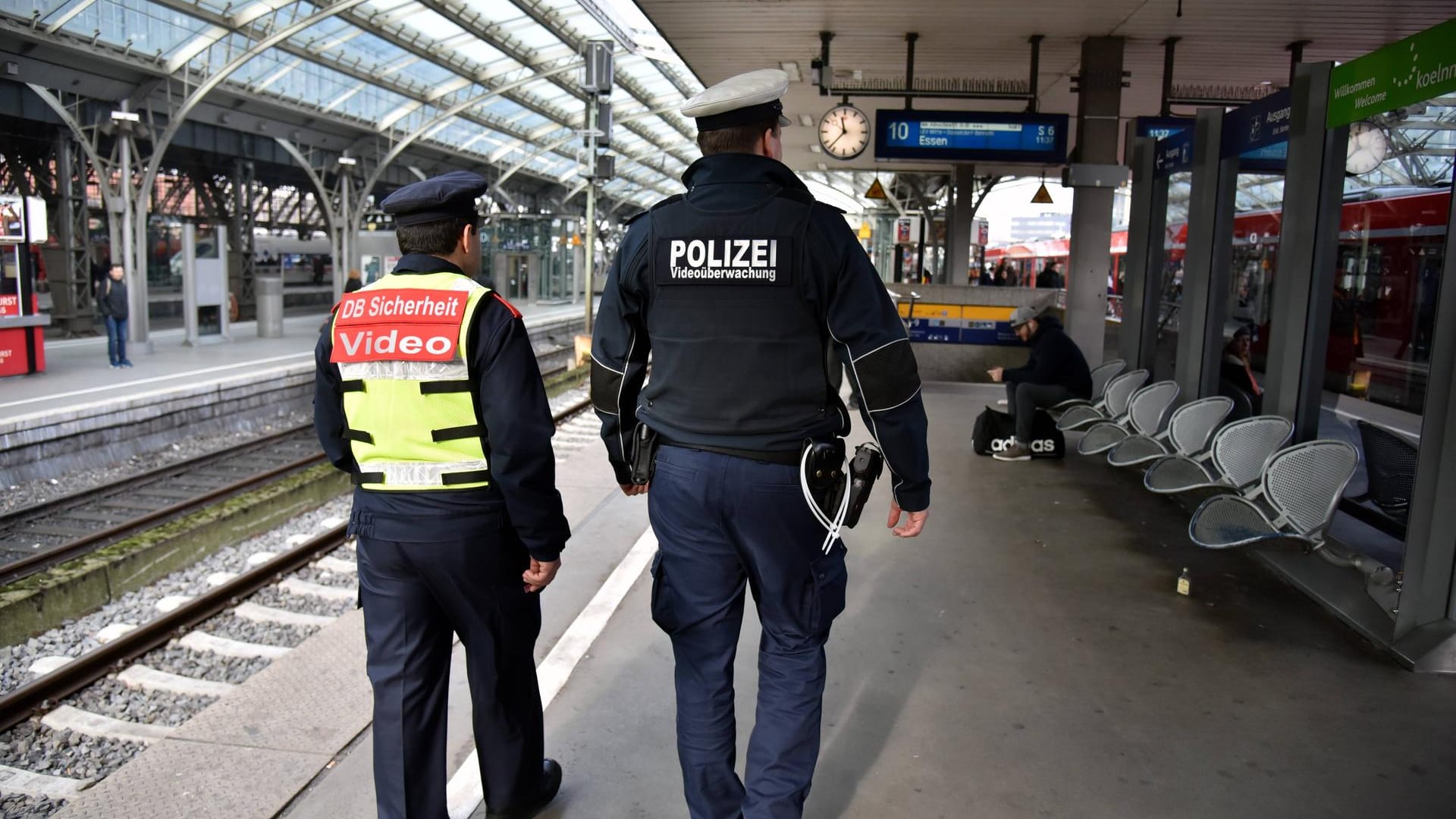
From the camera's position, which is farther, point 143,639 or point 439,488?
point 143,639

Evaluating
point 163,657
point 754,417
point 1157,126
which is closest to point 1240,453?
point 754,417

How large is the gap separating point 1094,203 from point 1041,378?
11.5ft

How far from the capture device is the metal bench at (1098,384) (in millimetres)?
8062

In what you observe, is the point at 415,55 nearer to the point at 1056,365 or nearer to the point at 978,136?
the point at 978,136

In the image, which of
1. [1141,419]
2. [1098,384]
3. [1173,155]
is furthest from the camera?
[1098,384]

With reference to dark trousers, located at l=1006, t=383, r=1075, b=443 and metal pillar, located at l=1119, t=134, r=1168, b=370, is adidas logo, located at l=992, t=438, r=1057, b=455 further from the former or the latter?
metal pillar, located at l=1119, t=134, r=1168, b=370

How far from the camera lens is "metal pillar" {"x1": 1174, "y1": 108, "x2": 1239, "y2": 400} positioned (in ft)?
22.7

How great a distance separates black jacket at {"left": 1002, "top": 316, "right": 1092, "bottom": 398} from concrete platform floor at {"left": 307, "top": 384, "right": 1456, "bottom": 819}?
2.95 m

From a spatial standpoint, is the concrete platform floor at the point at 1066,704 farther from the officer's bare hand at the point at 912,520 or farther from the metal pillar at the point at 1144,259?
the metal pillar at the point at 1144,259

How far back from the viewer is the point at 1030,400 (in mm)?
7938

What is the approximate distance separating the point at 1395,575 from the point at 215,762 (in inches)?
177

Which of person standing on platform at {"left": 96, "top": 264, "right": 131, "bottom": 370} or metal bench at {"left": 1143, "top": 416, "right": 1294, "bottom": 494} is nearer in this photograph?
metal bench at {"left": 1143, "top": 416, "right": 1294, "bottom": 494}

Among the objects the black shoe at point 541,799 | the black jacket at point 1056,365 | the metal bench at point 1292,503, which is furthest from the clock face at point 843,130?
the black shoe at point 541,799

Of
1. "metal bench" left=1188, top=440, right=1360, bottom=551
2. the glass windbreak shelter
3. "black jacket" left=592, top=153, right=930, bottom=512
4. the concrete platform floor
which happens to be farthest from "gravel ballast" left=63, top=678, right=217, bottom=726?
the glass windbreak shelter
